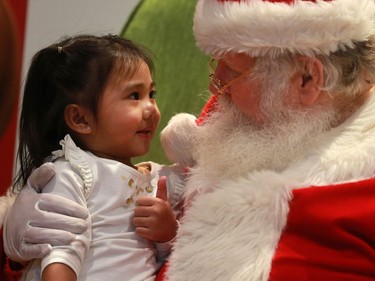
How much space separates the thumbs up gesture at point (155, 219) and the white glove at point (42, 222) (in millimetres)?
109

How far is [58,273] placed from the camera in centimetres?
111

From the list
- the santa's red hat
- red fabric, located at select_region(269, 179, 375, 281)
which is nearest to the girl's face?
the santa's red hat

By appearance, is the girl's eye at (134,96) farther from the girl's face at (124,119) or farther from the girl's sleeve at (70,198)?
the girl's sleeve at (70,198)

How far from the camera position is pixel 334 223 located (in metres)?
1.04

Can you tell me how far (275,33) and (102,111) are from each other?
37 centimetres

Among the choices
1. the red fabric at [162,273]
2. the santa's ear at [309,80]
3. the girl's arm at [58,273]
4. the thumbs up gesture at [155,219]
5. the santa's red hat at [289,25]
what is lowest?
the red fabric at [162,273]

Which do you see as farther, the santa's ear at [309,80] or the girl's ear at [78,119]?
the girl's ear at [78,119]

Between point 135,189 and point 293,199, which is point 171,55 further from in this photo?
point 293,199

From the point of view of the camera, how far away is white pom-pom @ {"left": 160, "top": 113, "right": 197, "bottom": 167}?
4.53ft

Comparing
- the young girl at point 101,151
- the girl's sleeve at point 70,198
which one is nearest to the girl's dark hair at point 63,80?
the young girl at point 101,151

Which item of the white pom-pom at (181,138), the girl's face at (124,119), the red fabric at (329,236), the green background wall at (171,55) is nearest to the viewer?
the red fabric at (329,236)

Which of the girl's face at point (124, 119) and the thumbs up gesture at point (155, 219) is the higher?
the girl's face at point (124, 119)

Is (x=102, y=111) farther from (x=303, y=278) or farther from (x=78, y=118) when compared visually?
(x=303, y=278)

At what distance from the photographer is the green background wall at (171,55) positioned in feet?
5.60
